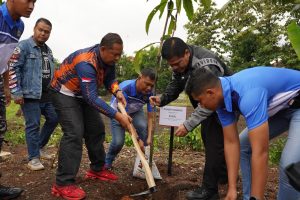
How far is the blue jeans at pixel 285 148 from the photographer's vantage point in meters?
2.34

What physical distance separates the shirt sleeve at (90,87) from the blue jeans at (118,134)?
37.4 inches

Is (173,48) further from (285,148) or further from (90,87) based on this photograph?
(285,148)

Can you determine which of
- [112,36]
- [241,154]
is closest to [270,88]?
[241,154]

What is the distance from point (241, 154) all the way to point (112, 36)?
1.38 m

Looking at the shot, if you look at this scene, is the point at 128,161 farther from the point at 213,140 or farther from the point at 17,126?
the point at 17,126

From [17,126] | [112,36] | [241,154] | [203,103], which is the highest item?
[112,36]

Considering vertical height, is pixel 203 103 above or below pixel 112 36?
A: below

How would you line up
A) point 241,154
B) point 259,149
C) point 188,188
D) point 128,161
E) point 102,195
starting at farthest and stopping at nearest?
point 128,161 → point 188,188 → point 102,195 → point 241,154 → point 259,149

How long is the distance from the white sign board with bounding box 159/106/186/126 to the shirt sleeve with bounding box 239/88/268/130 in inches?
60.5

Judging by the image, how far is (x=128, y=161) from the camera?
15.4ft

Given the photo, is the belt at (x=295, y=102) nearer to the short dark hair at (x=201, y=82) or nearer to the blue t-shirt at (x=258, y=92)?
the blue t-shirt at (x=258, y=92)

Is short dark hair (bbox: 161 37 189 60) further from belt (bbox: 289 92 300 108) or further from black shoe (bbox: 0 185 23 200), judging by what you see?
black shoe (bbox: 0 185 23 200)

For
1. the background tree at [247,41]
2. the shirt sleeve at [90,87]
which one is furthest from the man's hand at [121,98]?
the background tree at [247,41]

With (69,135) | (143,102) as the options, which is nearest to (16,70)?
(69,135)
